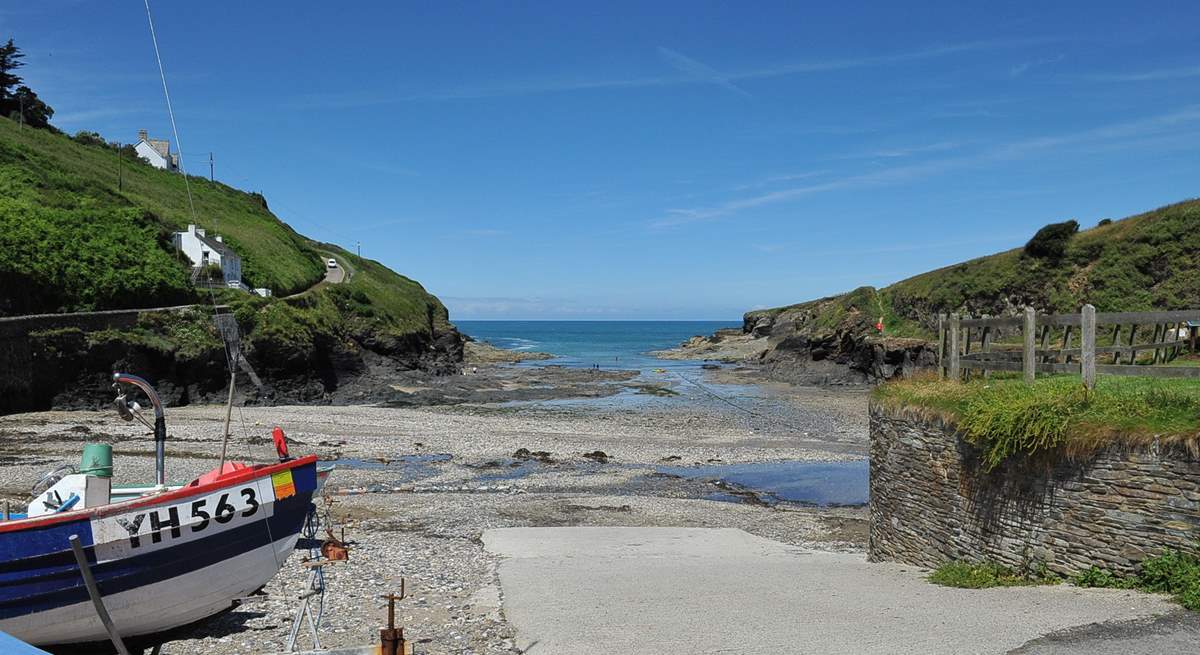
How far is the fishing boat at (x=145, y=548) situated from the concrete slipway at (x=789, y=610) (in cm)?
371

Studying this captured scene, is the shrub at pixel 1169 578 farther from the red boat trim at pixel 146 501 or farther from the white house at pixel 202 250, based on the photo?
the white house at pixel 202 250

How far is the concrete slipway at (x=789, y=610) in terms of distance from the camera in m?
9.63

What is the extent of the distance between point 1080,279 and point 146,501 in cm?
6818

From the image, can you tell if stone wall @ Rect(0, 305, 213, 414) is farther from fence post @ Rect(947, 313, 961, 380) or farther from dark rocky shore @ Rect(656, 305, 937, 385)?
dark rocky shore @ Rect(656, 305, 937, 385)

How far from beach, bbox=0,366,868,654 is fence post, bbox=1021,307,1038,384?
23.1 ft

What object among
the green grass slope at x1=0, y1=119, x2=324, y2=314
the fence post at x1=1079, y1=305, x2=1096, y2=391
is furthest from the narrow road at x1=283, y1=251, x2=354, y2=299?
the fence post at x1=1079, y1=305, x2=1096, y2=391

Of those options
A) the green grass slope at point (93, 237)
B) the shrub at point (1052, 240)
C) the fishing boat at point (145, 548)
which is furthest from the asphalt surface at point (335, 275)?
the fishing boat at point (145, 548)

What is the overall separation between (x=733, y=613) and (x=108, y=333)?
1925 inches

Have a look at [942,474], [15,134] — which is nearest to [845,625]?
[942,474]

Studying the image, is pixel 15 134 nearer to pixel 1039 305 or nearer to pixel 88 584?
pixel 88 584

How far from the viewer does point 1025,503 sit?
12.0m

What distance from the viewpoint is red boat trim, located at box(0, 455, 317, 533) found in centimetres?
1026

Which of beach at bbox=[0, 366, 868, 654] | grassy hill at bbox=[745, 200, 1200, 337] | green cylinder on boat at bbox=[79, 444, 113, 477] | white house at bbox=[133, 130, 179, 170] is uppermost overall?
white house at bbox=[133, 130, 179, 170]

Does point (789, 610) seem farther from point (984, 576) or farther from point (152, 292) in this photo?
point (152, 292)
